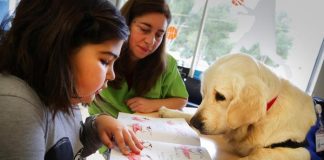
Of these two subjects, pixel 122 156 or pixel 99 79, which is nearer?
pixel 99 79

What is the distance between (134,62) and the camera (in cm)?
133

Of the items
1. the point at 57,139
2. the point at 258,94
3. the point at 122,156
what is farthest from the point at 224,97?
the point at 57,139

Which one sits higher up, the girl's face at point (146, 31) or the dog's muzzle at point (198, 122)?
the girl's face at point (146, 31)

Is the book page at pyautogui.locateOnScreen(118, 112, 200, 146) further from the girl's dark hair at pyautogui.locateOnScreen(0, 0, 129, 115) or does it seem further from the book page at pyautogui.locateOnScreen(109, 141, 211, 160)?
the girl's dark hair at pyautogui.locateOnScreen(0, 0, 129, 115)

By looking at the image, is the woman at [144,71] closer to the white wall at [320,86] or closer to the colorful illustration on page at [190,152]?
the colorful illustration on page at [190,152]

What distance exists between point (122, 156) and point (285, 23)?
286 cm

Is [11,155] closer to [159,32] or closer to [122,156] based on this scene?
[122,156]

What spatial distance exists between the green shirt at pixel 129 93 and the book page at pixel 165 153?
45 cm

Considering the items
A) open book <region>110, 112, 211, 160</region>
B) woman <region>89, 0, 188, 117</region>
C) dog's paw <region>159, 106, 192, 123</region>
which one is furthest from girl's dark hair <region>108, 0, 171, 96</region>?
open book <region>110, 112, 211, 160</region>

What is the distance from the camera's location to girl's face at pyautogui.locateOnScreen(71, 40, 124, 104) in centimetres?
56

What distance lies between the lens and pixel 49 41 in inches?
19.9

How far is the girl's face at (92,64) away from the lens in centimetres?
56

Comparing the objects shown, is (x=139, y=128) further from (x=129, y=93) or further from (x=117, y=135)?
(x=129, y=93)

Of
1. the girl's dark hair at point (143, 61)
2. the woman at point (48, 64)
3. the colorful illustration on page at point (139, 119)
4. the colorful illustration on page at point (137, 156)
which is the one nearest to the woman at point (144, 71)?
the girl's dark hair at point (143, 61)
